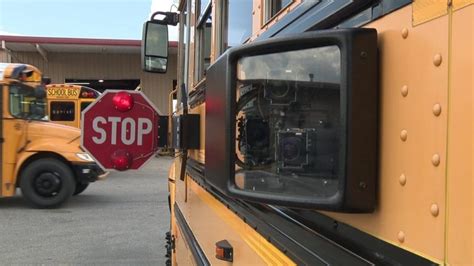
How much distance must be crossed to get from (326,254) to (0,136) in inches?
348

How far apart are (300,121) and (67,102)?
53.0 ft

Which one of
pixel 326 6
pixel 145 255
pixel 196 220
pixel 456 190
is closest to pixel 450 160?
pixel 456 190

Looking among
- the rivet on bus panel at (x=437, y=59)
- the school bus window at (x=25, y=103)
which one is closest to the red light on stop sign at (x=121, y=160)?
the rivet on bus panel at (x=437, y=59)

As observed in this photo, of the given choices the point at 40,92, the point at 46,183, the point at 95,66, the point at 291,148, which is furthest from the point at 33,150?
the point at 95,66

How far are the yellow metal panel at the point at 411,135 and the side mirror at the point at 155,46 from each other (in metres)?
2.94

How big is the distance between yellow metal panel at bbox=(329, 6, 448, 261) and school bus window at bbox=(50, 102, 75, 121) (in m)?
16.3

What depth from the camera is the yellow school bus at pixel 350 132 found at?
0.79 meters

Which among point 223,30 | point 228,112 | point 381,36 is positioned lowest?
point 228,112

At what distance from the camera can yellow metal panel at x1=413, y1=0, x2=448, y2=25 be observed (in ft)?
2.67

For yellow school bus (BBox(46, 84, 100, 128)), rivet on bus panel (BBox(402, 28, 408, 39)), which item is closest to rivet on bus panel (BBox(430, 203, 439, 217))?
rivet on bus panel (BBox(402, 28, 408, 39))

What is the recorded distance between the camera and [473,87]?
0.73m

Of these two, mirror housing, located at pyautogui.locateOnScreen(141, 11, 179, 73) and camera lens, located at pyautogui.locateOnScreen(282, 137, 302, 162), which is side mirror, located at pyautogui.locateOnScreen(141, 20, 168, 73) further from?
camera lens, located at pyautogui.locateOnScreen(282, 137, 302, 162)

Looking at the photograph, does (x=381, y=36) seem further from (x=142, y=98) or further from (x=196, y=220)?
(x=142, y=98)

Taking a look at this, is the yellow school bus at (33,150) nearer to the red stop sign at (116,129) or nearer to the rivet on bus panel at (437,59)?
the red stop sign at (116,129)
